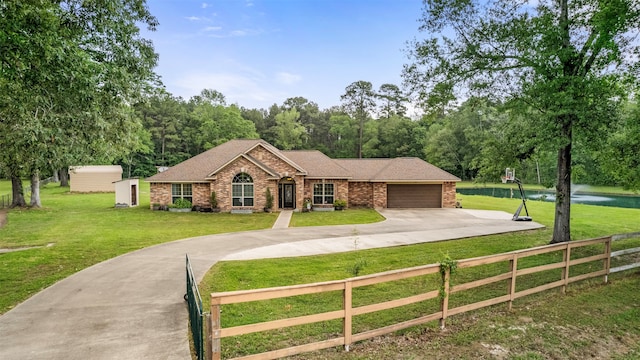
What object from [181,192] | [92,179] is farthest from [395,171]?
[92,179]

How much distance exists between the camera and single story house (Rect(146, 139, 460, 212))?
21828 mm

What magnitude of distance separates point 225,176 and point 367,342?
1787 centimetres

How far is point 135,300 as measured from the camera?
7141mm

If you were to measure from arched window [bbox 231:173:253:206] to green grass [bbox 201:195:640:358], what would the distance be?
11.8 m

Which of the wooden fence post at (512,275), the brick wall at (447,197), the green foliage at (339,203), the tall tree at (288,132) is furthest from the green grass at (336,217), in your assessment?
the tall tree at (288,132)

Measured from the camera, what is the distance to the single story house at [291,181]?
859 inches

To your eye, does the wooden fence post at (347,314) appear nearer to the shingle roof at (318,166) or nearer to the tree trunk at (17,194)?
the shingle roof at (318,166)

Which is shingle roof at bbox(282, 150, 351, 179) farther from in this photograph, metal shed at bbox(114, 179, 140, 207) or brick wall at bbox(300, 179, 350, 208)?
metal shed at bbox(114, 179, 140, 207)

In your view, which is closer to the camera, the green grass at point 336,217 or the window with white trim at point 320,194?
the green grass at point 336,217

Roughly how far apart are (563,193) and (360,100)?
165ft

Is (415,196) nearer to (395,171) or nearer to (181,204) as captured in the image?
(395,171)

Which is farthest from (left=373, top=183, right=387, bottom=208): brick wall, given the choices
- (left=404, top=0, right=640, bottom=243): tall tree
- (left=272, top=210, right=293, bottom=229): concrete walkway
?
(left=404, top=0, right=640, bottom=243): tall tree

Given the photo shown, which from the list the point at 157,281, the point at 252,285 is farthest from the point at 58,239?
the point at 252,285

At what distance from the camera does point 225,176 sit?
21.7 meters
